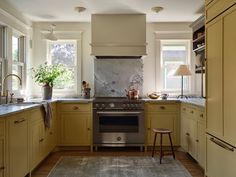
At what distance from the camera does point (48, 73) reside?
500 centimetres

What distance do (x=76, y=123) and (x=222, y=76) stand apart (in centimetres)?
298

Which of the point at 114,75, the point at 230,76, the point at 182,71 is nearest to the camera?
the point at 230,76

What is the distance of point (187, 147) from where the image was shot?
4332mm

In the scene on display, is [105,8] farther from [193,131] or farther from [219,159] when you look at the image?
[219,159]

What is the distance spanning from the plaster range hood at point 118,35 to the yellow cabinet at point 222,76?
2.25 metres

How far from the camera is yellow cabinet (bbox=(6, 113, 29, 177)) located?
8.89ft

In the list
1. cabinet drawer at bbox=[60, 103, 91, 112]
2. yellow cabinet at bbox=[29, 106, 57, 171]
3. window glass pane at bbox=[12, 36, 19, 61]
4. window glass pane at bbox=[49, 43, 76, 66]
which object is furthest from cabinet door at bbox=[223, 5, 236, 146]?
window glass pane at bbox=[49, 43, 76, 66]

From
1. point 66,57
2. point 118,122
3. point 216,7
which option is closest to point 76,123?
point 118,122

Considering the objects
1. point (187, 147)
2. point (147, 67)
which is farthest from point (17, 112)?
point (147, 67)

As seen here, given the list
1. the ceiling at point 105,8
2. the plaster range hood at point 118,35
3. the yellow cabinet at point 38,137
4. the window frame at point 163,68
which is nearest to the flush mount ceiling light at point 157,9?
the ceiling at point 105,8

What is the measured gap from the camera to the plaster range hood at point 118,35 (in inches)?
198

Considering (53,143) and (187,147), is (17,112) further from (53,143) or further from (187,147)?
(187,147)

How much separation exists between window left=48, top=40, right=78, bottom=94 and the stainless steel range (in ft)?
3.18

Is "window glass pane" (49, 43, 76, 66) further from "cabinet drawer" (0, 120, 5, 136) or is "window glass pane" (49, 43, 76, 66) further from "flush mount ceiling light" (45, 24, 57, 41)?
"cabinet drawer" (0, 120, 5, 136)
